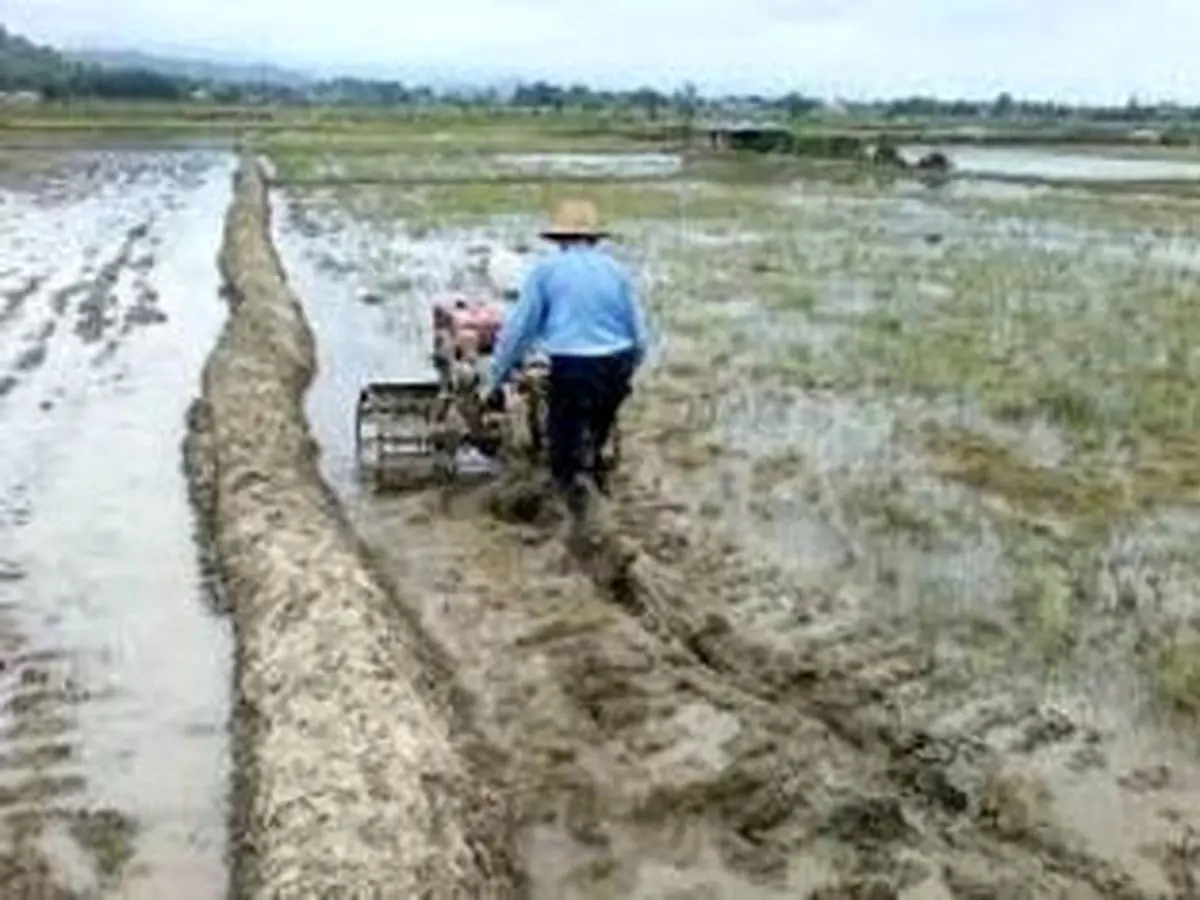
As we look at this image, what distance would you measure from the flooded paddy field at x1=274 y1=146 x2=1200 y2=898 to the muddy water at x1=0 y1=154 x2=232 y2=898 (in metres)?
1.02

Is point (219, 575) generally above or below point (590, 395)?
below

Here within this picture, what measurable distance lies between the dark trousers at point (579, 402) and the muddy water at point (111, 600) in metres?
1.86

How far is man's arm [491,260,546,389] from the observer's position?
939 centimetres

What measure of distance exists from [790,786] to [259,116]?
81.4m

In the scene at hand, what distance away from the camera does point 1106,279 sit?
22.1m

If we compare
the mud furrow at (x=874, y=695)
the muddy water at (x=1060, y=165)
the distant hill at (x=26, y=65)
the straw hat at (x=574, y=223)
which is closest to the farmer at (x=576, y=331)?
the straw hat at (x=574, y=223)

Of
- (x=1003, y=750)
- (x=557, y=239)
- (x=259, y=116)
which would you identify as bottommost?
(x=259, y=116)

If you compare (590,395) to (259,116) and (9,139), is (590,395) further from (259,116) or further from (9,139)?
(259,116)

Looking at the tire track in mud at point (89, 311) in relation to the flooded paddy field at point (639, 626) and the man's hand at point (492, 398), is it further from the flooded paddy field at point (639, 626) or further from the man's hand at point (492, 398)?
the man's hand at point (492, 398)

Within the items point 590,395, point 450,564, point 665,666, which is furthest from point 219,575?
point 665,666

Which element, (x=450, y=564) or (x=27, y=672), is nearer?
(x=27, y=672)

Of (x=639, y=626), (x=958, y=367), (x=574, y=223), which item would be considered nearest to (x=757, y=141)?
(x=958, y=367)

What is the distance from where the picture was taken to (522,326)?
370 inches

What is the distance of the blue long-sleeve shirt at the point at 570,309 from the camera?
9391 mm
